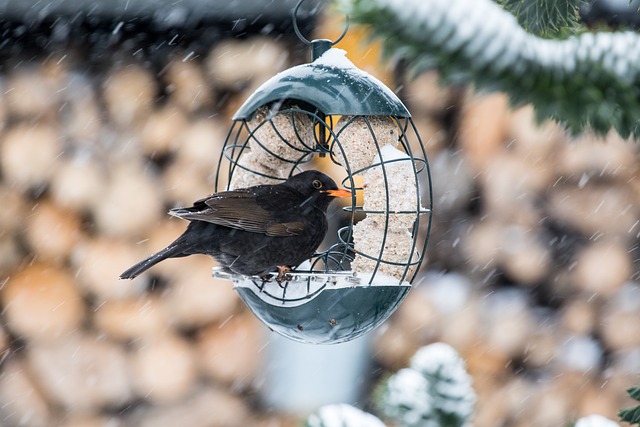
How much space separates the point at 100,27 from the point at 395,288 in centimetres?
146

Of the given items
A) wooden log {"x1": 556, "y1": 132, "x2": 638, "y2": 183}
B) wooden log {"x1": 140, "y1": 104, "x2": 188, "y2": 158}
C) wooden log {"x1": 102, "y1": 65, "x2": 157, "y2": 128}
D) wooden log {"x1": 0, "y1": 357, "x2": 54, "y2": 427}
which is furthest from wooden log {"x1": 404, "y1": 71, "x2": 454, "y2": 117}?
wooden log {"x1": 0, "y1": 357, "x2": 54, "y2": 427}

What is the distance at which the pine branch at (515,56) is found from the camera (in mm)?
552

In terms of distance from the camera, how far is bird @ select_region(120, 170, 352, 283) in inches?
82.3

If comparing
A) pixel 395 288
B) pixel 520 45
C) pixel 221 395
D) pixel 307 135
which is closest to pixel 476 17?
pixel 520 45

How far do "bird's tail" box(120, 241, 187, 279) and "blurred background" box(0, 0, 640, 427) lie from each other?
802mm

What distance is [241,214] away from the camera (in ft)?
6.85

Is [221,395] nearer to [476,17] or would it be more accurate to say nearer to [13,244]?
[13,244]

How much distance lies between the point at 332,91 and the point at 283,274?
48 cm

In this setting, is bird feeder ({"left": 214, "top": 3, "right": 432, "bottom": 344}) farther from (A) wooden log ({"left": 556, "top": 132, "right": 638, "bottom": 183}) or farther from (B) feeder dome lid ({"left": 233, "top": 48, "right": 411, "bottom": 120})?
(A) wooden log ({"left": 556, "top": 132, "right": 638, "bottom": 183})

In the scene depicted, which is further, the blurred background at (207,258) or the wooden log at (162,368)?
the wooden log at (162,368)

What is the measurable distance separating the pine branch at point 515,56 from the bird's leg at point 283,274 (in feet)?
4.93

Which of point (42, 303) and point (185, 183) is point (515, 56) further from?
point (42, 303)

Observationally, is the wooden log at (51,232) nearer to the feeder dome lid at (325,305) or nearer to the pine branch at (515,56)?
the feeder dome lid at (325,305)

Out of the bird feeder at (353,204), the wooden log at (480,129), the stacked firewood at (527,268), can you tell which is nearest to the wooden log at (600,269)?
the stacked firewood at (527,268)
